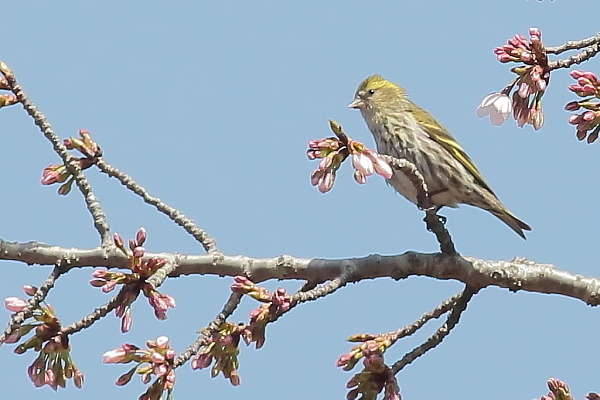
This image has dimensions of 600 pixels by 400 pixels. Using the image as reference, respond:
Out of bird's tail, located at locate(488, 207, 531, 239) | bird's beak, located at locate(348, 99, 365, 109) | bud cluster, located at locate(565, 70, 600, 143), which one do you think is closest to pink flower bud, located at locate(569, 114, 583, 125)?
bud cluster, located at locate(565, 70, 600, 143)

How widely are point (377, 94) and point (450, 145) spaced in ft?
4.00

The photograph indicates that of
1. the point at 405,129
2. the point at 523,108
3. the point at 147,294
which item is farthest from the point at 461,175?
the point at 147,294

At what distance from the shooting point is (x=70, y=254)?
130 inches

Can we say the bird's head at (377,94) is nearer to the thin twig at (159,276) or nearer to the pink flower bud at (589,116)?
the thin twig at (159,276)

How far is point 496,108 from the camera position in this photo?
2963 mm

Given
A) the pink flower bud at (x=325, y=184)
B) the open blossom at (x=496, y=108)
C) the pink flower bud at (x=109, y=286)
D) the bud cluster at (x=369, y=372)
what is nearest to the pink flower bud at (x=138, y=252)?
the pink flower bud at (x=109, y=286)

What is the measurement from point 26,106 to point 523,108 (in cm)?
186

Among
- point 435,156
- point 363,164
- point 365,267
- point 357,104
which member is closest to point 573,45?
point 363,164

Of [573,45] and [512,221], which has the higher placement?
[512,221]

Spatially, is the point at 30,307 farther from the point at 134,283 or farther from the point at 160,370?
the point at 160,370

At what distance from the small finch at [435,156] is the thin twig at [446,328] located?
2048 millimetres

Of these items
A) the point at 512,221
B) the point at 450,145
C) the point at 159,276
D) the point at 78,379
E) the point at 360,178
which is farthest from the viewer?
the point at 450,145

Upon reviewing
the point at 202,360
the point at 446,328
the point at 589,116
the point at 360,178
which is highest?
the point at 589,116

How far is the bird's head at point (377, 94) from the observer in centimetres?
705
